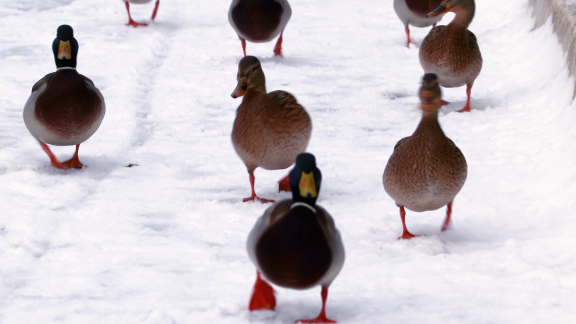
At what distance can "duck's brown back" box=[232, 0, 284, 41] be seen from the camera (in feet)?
22.5

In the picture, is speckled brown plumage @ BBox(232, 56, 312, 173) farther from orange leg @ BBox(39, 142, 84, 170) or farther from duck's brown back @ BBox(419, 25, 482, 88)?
duck's brown back @ BBox(419, 25, 482, 88)

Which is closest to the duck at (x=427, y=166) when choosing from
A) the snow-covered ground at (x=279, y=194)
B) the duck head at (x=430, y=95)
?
the duck head at (x=430, y=95)

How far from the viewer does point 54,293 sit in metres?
2.91

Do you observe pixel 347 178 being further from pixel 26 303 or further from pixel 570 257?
pixel 26 303

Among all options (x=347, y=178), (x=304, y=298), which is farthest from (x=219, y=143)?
(x=304, y=298)

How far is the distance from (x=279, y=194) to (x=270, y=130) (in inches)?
23.8

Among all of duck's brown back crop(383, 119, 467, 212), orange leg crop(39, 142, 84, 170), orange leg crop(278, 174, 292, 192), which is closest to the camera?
duck's brown back crop(383, 119, 467, 212)

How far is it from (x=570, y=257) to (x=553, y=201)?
26.9 inches

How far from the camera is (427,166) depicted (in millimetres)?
3342

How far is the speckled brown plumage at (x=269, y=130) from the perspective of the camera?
391 centimetres

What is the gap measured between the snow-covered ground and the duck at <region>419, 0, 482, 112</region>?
1.15ft

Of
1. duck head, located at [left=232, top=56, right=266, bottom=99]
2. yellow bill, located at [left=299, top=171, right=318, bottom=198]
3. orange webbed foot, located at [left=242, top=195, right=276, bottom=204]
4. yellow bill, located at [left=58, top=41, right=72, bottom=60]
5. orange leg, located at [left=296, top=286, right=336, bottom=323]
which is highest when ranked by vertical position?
yellow bill, located at [left=299, top=171, right=318, bottom=198]

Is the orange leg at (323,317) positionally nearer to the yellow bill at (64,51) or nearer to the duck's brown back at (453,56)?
the yellow bill at (64,51)

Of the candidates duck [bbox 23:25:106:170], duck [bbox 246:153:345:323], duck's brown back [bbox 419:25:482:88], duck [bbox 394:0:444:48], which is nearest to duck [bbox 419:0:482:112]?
duck's brown back [bbox 419:25:482:88]
